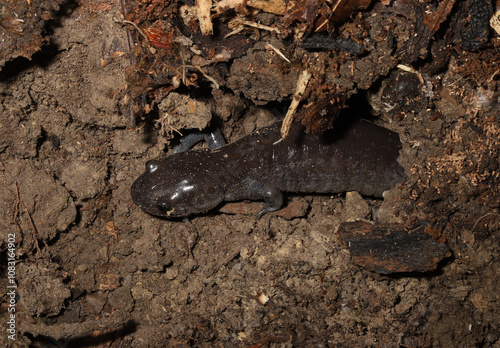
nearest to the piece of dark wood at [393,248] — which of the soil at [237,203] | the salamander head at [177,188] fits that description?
the soil at [237,203]

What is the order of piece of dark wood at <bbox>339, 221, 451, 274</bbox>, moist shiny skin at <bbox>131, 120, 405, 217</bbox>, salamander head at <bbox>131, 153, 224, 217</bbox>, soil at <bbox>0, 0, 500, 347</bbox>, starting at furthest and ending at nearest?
moist shiny skin at <bbox>131, 120, 405, 217</bbox>
salamander head at <bbox>131, 153, 224, 217</bbox>
piece of dark wood at <bbox>339, 221, 451, 274</bbox>
soil at <bbox>0, 0, 500, 347</bbox>

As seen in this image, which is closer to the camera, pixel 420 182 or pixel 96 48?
pixel 96 48

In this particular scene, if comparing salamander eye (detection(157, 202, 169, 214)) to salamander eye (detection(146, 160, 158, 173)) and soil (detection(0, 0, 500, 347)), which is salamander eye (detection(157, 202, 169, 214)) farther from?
salamander eye (detection(146, 160, 158, 173))

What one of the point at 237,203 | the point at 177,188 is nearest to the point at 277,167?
the point at 237,203

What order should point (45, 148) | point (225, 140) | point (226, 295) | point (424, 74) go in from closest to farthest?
point (424, 74)
point (45, 148)
point (226, 295)
point (225, 140)

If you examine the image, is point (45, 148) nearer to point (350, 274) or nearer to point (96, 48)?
point (96, 48)

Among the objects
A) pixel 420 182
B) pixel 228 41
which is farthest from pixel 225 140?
pixel 420 182

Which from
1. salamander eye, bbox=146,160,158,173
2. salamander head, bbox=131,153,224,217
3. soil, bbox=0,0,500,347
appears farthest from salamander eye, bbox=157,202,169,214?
salamander eye, bbox=146,160,158,173
